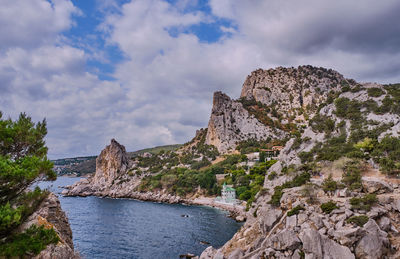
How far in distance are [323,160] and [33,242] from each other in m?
33.6

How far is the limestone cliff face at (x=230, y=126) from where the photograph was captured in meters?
105

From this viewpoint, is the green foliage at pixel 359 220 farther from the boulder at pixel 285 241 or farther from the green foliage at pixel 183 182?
the green foliage at pixel 183 182

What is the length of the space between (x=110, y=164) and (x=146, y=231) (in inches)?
2766

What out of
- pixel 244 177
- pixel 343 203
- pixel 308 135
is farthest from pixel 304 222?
pixel 244 177

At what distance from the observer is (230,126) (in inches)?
4269

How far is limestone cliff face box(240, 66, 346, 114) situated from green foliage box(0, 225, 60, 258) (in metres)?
115

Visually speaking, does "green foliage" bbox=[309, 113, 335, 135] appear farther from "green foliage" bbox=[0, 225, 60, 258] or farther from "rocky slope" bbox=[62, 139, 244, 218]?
"green foliage" bbox=[0, 225, 60, 258]

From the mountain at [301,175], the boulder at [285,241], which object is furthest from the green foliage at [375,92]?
the boulder at [285,241]

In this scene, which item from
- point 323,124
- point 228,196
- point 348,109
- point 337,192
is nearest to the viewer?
point 337,192

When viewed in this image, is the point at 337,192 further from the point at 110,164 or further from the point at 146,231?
the point at 110,164

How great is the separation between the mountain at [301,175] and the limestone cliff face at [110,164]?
0.42 meters

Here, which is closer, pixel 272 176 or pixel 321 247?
pixel 321 247

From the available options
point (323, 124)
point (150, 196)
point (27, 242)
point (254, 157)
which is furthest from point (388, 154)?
point (150, 196)

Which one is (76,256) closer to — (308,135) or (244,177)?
(308,135)
